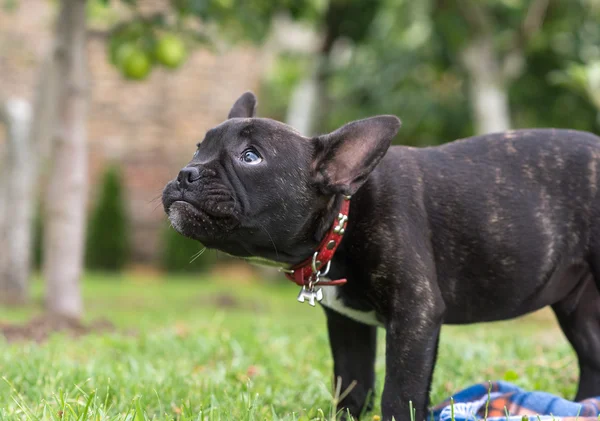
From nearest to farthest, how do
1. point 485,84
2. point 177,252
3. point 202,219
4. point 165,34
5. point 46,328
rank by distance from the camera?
point 202,219, point 46,328, point 165,34, point 485,84, point 177,252

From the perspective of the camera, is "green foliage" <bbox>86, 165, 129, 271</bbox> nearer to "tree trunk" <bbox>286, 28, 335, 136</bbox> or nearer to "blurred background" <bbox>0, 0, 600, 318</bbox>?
"blurred background" <bbox>0, 0, 600, 318</bbox>

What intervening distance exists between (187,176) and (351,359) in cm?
130

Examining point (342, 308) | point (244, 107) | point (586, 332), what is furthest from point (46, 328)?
point (586, 332)

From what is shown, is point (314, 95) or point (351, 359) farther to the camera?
point (314, 95)

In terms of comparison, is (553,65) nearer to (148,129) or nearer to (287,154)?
(148,129)

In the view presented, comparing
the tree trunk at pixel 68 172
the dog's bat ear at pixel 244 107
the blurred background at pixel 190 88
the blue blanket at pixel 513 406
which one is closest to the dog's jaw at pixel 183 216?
the blurred background at pixel 190 88

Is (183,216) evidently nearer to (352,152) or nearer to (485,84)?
(352,152)

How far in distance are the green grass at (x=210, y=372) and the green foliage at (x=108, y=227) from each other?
9966mm

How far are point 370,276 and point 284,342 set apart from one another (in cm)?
270

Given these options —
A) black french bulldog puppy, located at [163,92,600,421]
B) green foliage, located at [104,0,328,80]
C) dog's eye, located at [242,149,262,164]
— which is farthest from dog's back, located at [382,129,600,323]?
green foliage, located at [104,0,328,80]

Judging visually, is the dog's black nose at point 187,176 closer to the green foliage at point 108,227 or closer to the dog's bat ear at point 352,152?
the dog's bat ear at point 352,152

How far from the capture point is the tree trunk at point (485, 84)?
1119cm

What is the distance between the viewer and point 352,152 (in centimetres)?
321

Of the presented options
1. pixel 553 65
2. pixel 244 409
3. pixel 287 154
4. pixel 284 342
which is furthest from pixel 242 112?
pixel 553 65
